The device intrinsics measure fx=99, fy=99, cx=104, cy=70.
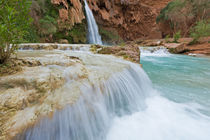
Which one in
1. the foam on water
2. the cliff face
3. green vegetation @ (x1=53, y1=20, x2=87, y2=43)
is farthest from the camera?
green vegetation @ (x1=53, y1=20, x2=87, y2=43)

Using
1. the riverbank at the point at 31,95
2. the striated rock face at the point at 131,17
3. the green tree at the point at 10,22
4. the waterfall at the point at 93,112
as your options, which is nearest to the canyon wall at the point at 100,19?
the striated rock face at the point at 131,17

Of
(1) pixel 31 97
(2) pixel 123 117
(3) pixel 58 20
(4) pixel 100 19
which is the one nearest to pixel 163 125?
(2) pixel 123 117

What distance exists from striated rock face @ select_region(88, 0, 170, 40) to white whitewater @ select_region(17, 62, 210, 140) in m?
21.4

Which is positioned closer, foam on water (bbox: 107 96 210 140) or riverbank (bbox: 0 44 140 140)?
riverbank (bbox: 0 44 140 140)

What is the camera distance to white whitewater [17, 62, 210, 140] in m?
1.13

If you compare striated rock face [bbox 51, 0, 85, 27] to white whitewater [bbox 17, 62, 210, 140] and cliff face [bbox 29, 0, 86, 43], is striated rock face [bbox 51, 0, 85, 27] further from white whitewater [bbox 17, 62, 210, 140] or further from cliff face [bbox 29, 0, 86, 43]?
white whitewater [bbox 17, 62, 210, 140]

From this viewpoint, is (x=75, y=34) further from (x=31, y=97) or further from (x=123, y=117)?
(x=31, y=97)

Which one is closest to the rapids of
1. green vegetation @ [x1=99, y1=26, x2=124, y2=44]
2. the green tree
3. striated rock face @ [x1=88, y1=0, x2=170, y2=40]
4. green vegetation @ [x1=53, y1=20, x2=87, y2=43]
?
the green tree

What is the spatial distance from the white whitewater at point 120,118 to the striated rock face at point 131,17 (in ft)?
70.3

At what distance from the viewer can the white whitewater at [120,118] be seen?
3.72 ft

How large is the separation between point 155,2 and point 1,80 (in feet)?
112

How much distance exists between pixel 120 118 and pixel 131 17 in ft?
91.2

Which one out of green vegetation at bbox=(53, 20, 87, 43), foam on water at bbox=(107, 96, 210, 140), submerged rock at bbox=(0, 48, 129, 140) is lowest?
foam on water at bbox=(107, 96, 210, 140)

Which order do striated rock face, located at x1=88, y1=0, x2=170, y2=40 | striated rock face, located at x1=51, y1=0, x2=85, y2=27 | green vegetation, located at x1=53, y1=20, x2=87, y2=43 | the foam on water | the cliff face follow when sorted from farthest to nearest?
striated rock face, located at x1=88, y1=0, x2=170, y2=40, green vegetation, located at x1=53, y1=20, x2=87, y2=43, striated rock face, located at x1=51, y1=0, x2=85, y2=27, the cliff face, the foam on water
